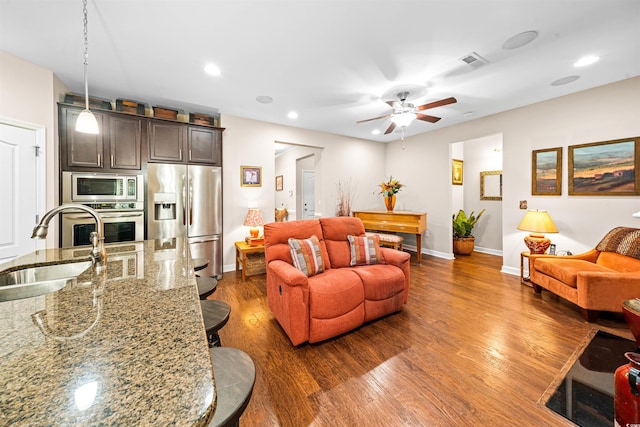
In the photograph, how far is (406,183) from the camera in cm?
600

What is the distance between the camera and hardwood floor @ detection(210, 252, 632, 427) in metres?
1.54

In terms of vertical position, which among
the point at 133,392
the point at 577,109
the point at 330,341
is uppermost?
the point at 577,109

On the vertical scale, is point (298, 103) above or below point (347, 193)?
above

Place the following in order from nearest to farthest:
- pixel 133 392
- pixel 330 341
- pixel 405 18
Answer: pixel 133 392
pixel 405 18
pixel 330 341

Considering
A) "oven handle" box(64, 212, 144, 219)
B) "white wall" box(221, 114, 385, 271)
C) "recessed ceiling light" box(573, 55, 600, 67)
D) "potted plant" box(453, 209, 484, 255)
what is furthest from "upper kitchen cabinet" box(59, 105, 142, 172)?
"potted plant" box(453, 209, 484, 255)

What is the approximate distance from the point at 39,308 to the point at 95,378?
0.59 m

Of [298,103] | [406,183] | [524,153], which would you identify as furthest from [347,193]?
[524,153]

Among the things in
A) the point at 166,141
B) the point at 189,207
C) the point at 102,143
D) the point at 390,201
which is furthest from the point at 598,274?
the point at 102,143

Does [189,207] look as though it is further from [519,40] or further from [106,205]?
[519,40]

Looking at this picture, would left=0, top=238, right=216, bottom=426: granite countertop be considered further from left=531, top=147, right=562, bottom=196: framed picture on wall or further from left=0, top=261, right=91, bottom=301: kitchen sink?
left=531, top=147, right=562, bottom=196: framed picture on wall

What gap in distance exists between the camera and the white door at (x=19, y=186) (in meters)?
2.52

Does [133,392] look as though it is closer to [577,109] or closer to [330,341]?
[330,341]

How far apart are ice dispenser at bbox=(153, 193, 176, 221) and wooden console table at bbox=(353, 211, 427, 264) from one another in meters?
3.70

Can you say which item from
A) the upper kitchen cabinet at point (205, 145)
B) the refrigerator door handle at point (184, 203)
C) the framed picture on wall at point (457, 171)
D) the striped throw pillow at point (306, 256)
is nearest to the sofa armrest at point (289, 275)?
the striped throw pillow at point (306, 256)
